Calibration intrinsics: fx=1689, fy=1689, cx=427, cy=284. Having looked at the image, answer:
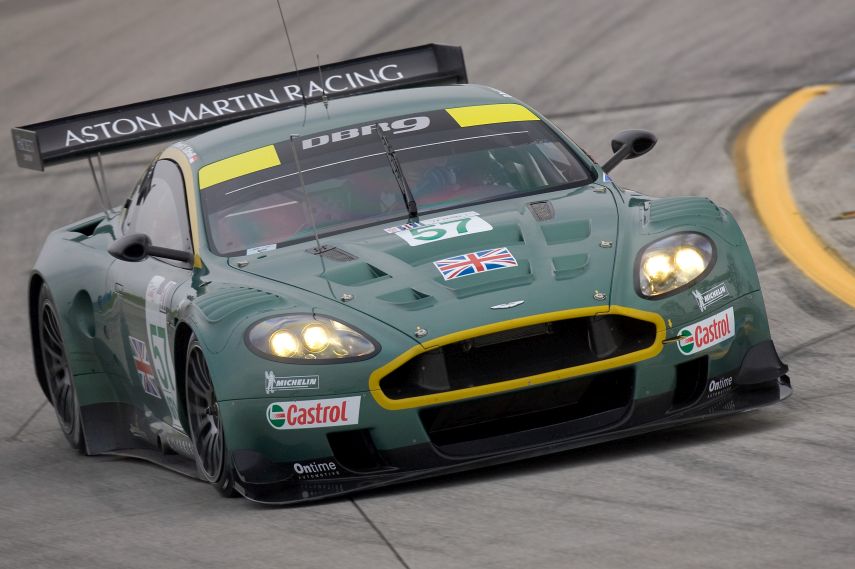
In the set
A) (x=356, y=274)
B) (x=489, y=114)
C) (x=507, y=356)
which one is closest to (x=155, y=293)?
(x=356, y=274)

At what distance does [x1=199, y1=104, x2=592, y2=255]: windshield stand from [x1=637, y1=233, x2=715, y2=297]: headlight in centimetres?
103

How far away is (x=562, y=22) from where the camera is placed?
17422mm

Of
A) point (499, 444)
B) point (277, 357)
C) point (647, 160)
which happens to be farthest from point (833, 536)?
point (647, 160)

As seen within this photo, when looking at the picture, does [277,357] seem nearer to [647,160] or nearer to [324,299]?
[324,299]

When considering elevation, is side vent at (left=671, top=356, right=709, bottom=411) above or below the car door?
below

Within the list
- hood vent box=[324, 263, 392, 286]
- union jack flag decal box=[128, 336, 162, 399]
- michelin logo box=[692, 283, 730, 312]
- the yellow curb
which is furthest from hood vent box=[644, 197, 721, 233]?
union jack flag decal box=[128, 336, 162, 399]

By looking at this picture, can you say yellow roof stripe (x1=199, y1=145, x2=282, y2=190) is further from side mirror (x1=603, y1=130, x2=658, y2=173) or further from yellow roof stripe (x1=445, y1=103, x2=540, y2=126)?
side mirror (x1=603, y1=130, x2=658, y2=173)

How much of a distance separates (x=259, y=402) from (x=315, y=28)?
13638mm

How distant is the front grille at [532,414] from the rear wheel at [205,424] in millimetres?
822

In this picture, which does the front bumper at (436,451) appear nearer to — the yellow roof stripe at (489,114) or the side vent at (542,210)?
the side vent at (542,210)

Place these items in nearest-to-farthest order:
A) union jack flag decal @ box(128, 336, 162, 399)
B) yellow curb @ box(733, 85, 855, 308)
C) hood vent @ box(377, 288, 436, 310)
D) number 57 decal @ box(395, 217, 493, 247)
A: hood vent @ box(377, 288, 436, 310) → number 57 decal @ box(395, 217, 493, 247) → union jack flag decal @ box(128, 336, 162, 399) → yellow curb @ box(733, 85, 855, 308)

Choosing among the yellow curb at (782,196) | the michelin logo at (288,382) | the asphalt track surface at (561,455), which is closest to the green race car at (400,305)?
the michelin logo at (288,382)

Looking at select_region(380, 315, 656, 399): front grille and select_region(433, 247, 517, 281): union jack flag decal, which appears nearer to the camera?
select_region(380, 315, 656, 399): front grille

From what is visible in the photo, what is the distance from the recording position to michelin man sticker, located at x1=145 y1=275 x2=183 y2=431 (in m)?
6.55
